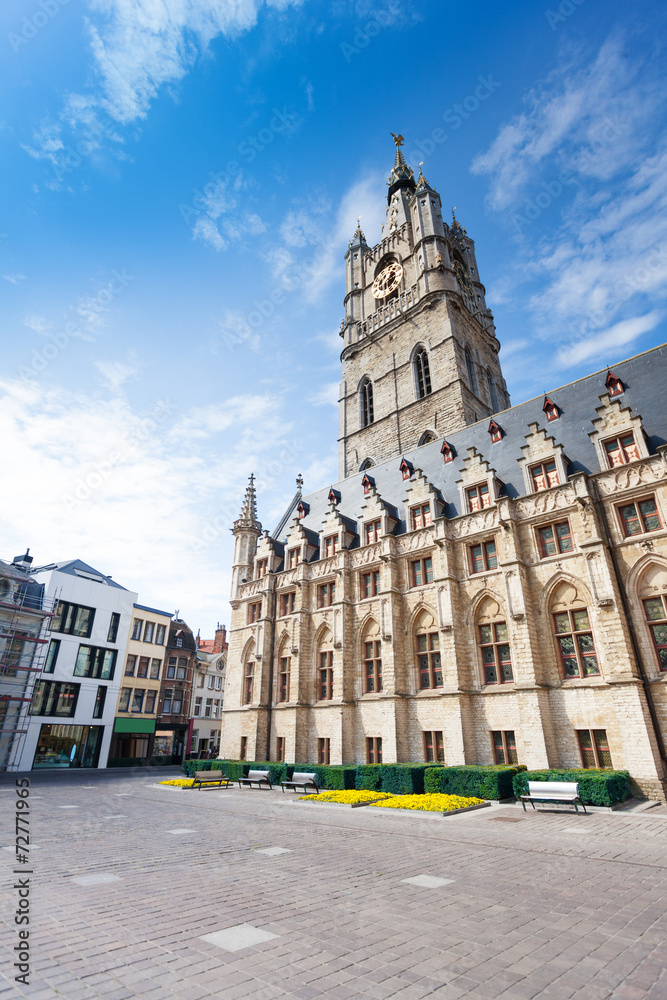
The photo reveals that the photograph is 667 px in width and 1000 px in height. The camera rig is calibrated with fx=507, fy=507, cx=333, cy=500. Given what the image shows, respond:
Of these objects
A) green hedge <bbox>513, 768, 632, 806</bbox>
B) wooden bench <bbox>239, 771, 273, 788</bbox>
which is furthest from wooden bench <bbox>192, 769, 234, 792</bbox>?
green hedge <bbox>513, 768, 632, 806</bbox>

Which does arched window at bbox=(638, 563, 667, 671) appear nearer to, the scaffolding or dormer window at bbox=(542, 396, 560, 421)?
dormer window at bbox=(542, 396, 560, 421)

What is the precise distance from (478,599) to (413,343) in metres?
28.2

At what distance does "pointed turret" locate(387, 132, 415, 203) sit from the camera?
5881 centimetres

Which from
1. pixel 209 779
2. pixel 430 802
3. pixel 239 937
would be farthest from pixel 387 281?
pixel 239 937

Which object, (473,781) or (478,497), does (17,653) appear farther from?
(478,497)

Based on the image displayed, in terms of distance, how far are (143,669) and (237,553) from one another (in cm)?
1436

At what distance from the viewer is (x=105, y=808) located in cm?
1662

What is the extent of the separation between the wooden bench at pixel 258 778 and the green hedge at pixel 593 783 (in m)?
11.6

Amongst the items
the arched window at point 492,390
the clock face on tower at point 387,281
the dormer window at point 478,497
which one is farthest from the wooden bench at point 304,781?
the clock face on tower at point 387,281

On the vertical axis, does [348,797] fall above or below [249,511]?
below

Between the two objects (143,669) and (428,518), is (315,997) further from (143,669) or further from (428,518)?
(143,669)

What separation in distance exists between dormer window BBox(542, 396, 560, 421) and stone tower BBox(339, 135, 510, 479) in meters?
12.6

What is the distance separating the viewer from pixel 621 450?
2038cm

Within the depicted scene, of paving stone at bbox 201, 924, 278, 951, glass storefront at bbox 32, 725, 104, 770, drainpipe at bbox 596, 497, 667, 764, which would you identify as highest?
drainpipe at bbox 596, 497, 667, 764
